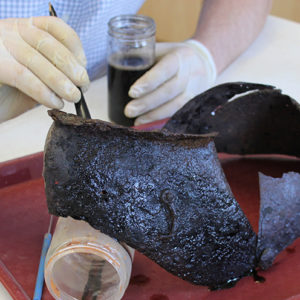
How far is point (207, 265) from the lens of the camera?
0.68 meters

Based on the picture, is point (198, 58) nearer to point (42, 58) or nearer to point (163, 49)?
point (163, 49)

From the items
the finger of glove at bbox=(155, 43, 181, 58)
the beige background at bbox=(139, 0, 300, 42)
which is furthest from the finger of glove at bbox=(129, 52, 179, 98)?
the beige background at bbox=(139, 0, 300, 42)

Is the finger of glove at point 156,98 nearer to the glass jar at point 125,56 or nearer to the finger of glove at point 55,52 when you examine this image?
the glass jar at point 125,56

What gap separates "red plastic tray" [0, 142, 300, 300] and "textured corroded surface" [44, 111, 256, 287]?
8 cm

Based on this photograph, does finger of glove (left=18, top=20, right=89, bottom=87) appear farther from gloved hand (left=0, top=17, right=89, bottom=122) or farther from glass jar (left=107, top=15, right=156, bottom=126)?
glass jar (left=107, top=15, right=156, bottom=126)

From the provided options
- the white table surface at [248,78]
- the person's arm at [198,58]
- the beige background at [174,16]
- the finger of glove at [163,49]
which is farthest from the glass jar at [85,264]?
the beige background at [174,16]

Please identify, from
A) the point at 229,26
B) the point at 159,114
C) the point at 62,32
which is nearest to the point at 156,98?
the point at 159,114

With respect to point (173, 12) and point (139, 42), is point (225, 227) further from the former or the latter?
point (173, 12)

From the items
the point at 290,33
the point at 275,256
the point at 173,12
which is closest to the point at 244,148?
the point at 275,256

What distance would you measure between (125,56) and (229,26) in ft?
1.56

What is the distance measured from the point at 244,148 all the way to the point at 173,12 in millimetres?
2308

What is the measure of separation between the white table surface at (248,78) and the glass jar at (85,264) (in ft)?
1.42

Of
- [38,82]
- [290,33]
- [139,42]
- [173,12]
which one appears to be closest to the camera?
[38,82]

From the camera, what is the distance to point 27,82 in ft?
3.18
